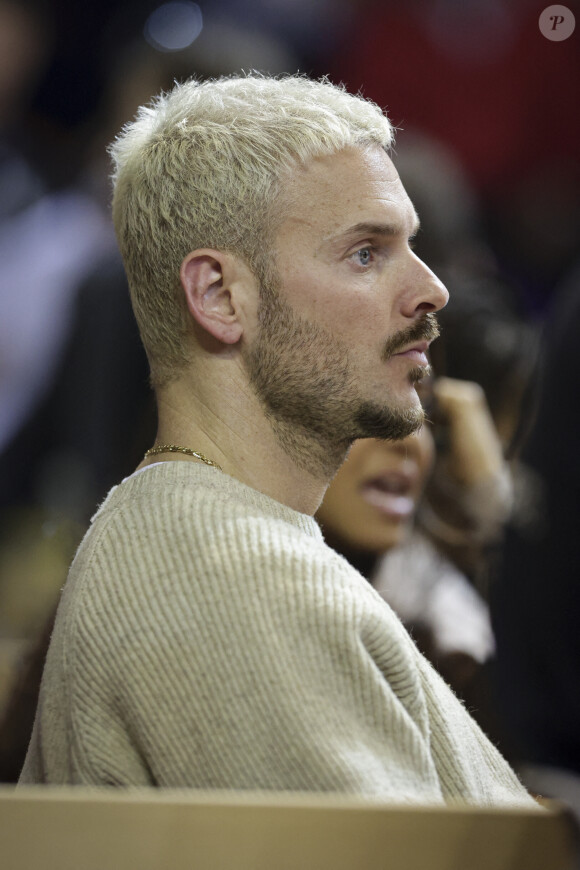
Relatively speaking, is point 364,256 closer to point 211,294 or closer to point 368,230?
point 368,230

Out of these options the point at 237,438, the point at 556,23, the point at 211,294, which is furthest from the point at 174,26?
the point at 237,438

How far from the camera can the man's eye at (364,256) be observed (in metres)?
1.19

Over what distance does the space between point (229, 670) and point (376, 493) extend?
121 cm

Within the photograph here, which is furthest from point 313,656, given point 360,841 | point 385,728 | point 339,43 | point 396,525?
point 339,43

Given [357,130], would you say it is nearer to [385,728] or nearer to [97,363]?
[385,728]

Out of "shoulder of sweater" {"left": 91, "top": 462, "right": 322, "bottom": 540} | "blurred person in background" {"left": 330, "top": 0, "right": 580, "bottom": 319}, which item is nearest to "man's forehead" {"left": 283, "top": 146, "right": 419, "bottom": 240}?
"shoulder of sweater" {"left": 91, "top": 462, "right": 322, "bottom": 540}

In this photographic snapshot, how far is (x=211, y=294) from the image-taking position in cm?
119

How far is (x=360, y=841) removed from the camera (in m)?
0.71

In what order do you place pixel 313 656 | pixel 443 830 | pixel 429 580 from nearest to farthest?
pixel 443 830 < pixel 313 656 < pixel 429 580

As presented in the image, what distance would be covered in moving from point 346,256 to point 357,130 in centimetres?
16

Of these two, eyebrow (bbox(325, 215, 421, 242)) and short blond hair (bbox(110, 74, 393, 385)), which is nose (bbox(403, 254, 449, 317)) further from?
short blond hair (bbox(110, 74, 393, 385))

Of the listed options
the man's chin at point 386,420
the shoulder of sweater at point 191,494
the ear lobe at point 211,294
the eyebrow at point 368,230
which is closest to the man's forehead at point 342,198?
the eyebrow at point 368,230

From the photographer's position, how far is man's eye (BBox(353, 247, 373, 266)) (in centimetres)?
119

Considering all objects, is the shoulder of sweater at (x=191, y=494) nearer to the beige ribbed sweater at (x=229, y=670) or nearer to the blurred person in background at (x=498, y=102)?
the beige ribbed sweater at (x=229, y=670)
